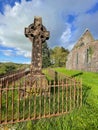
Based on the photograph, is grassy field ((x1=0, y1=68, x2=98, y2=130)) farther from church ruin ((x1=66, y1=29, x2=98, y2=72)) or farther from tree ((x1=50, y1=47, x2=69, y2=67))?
tree ((x1=50, y1=47, x2=69, y2=67))

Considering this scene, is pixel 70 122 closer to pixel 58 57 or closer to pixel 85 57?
pixel 85 57

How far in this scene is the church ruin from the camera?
104ft

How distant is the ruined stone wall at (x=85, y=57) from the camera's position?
103 ft

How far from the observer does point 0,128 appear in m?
6.37

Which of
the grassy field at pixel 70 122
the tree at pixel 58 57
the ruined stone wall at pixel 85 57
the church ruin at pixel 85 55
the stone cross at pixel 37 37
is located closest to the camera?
the grassy field at pixel 70 122

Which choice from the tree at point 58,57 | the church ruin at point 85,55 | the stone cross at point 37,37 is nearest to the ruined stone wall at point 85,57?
the church ruin at point 85,55

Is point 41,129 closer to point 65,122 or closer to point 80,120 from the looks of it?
point 65,122

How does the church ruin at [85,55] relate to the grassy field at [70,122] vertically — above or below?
above

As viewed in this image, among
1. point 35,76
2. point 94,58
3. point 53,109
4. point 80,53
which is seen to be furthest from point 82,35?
point 53,109

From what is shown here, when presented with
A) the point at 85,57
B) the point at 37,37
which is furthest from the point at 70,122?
the point at 85,57

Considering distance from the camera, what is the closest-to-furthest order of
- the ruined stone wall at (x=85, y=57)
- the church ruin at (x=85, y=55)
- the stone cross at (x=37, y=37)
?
the stone cross at (x=37, y=37) < the ruined stone wall at (x=85, y=57) < the church ruin at (x=85, y=55)

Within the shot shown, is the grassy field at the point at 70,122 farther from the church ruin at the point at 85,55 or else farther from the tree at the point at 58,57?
the tree at the point at 58,57

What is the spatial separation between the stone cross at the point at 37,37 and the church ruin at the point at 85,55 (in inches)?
810

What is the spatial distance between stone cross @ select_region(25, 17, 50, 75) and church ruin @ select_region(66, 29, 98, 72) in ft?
67.5
